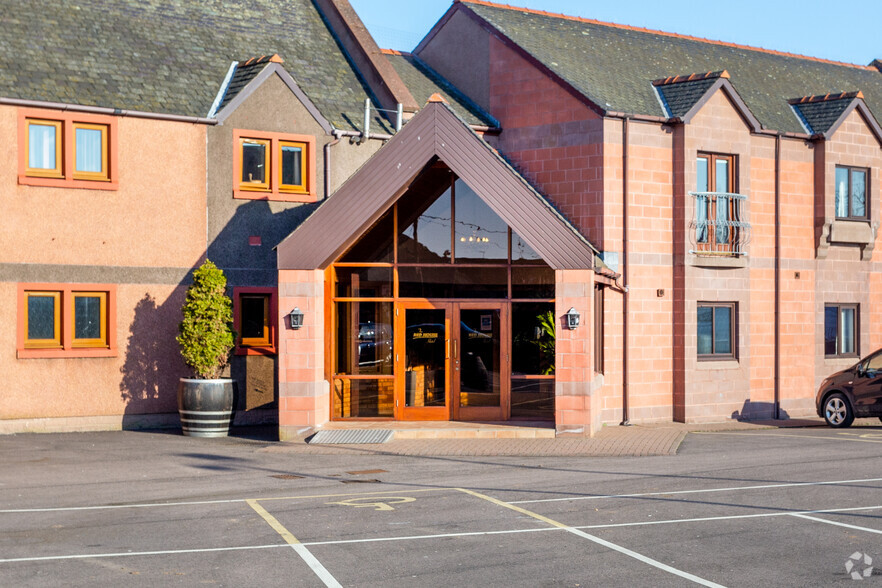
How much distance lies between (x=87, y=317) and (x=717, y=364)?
12916 millimetres

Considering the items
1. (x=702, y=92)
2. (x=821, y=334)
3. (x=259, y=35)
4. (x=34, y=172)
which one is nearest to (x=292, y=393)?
(x=34, y=172)

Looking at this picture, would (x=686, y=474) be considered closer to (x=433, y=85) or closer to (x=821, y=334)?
(x=821, y=334)

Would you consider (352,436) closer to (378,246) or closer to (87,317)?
(378,246)

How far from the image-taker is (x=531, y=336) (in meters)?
20.1

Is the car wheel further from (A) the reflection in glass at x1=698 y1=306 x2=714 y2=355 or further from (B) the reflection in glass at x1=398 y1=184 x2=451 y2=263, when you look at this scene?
(B) the reflection in glass at x1=398 y1=184 x2=451 y2=263

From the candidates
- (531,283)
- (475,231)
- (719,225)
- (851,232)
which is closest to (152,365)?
(475,231)

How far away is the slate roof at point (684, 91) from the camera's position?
74.1ft

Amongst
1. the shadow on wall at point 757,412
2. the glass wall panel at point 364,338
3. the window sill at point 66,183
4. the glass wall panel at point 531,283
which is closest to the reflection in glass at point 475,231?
the glass wall panel at point 531,283

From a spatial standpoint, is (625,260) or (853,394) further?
(625,260)

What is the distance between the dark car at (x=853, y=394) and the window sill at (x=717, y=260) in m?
3.10

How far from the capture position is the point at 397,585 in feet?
27.6

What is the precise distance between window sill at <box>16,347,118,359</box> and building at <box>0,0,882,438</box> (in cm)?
5

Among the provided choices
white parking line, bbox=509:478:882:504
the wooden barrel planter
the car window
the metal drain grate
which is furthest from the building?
white parking line, bbox=509:478:882:504

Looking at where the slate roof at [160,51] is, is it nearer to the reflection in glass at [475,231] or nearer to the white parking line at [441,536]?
the reflection in glass at [475,231]
